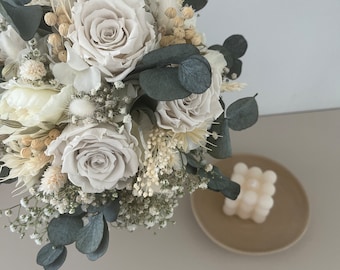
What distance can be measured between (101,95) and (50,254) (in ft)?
1.15

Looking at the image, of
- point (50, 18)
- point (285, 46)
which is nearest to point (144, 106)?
point (50, 18)

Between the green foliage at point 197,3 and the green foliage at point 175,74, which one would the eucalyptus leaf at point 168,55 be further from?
the green foliage at point 197,3

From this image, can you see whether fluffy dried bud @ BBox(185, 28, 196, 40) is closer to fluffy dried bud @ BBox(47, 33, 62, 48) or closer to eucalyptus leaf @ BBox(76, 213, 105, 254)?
fluffy dried bud @ BBox(47, 33, 62, 48)

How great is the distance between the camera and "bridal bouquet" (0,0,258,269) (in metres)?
0.61

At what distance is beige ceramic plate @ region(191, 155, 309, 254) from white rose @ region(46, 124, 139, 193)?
0.47m

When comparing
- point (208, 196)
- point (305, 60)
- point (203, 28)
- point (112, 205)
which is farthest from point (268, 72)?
point (112, 205)

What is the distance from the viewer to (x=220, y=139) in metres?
0.76

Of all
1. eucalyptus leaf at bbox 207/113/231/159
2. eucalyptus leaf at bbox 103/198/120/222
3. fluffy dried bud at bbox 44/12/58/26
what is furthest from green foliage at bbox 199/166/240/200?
fluffy dried bud at bbox 44/12/58/26

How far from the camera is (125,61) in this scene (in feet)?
2.00

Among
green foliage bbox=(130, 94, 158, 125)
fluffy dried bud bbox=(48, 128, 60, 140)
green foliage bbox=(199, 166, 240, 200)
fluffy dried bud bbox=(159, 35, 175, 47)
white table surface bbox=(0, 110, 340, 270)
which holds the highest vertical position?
fluffy dried bud bbox=(159, 35, 175, 47)

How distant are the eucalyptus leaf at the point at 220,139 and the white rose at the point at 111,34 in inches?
8.2

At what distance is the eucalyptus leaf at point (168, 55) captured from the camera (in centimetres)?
61

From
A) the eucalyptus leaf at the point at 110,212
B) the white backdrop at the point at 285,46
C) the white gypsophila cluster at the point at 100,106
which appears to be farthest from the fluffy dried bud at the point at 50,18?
the white backdrop at the point at 285,46

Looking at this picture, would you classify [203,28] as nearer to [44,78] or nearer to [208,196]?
[208,196]
